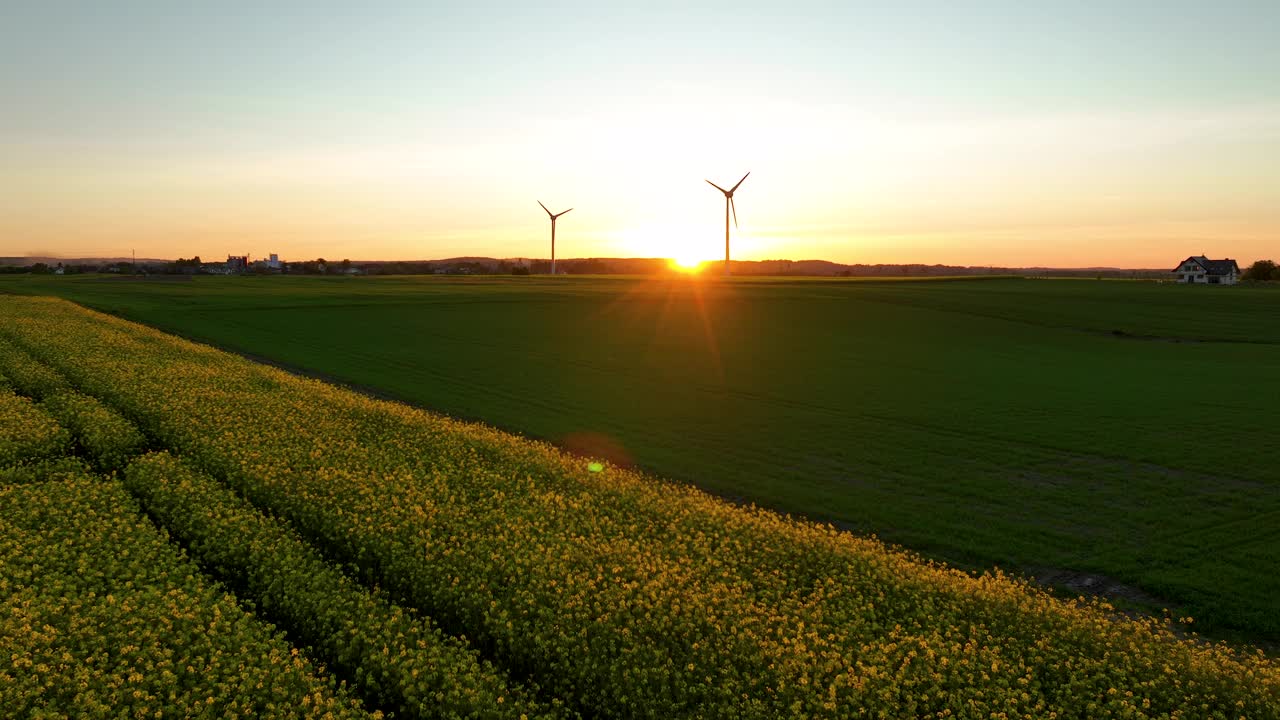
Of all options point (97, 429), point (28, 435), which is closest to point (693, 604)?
point (97, 429)

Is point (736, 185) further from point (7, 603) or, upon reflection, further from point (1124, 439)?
point (7, 603)

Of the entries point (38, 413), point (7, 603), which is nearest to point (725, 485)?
point (7, 603)

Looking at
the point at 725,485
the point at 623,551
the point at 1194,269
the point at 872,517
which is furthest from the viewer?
the point at 1194,269

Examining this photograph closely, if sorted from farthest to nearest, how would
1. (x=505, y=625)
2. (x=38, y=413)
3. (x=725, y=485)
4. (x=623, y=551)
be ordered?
1. (x=38, y=413)
2. (x=725, y=485)
3. (x=623, y=551)
4. (x=505, y=625)

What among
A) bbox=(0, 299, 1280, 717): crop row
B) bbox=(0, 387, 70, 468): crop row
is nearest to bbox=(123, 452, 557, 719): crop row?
bbox=(0, 299, 1280, 717): crop row

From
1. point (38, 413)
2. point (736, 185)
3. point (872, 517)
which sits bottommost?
point (872, 517)

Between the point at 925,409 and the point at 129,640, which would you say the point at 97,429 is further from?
the point at 925,409

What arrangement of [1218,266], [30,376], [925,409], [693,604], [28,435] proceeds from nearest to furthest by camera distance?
[693,604] → [28,435] → [30,376] → [925,409] → [1218,266]
